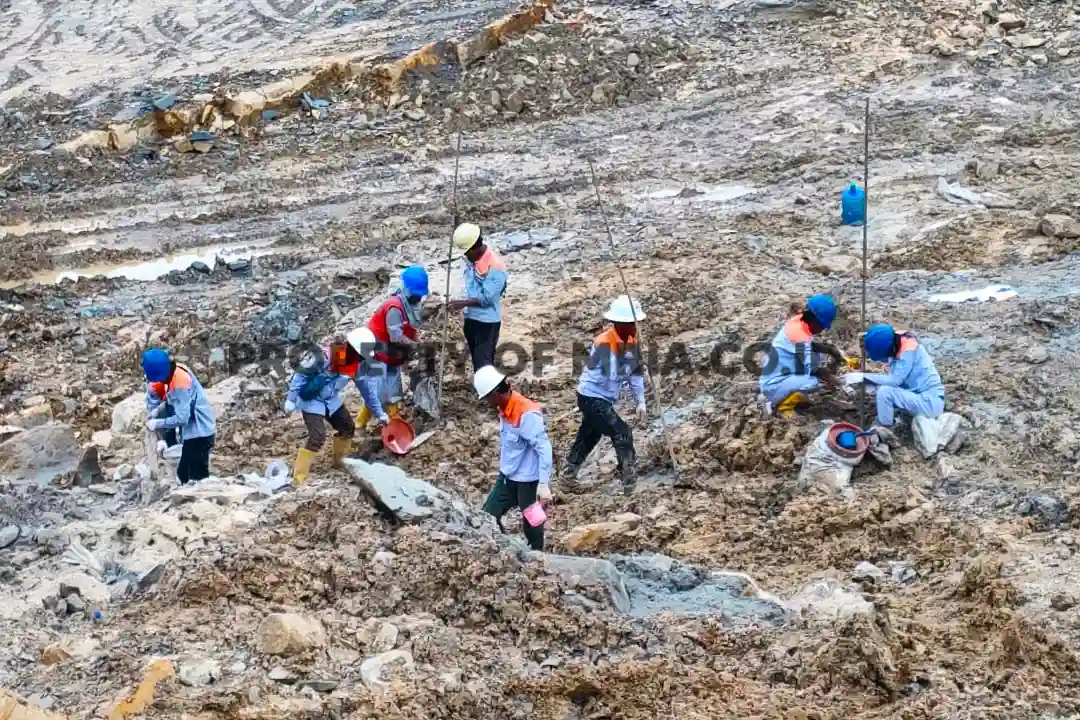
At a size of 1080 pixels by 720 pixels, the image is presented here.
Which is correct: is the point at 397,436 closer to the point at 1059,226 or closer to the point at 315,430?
the point at 315,430

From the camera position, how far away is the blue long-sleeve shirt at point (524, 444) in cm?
715

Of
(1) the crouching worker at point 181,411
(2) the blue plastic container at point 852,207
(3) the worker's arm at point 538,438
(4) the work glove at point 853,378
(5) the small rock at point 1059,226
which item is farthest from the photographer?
(2) the blue plastic container at point 852,207

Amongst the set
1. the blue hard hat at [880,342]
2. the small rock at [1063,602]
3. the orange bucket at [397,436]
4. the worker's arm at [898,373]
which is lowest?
the orange bucket at [397,436]

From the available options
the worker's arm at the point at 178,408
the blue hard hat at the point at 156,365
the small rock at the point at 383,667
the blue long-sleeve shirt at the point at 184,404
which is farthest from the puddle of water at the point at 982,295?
the small rock at the point at 383,667

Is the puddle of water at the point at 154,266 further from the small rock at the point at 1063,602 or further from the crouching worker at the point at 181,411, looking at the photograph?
the small rock at the point at 1063,602

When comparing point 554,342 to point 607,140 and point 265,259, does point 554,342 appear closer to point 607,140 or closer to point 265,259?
point 265,259

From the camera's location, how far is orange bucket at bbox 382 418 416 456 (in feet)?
31.3

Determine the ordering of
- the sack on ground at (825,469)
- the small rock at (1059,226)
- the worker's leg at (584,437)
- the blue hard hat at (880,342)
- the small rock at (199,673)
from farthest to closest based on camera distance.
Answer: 1. the small rock at (1059,226)
2. the worker's leg at (584,437)
3. the blue hard hat at (880,342)
4. the sack on ground at (825,469)
5. the small rock at (199,673)

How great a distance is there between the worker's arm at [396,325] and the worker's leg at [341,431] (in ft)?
2.00

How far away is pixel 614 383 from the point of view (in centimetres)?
840

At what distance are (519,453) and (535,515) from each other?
1.17 feet

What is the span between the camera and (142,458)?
975cm

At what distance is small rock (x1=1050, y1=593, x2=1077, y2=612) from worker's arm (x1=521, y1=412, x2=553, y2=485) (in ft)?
8.69

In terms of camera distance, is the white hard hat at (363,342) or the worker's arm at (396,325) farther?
the worker's arm at (396,325)
